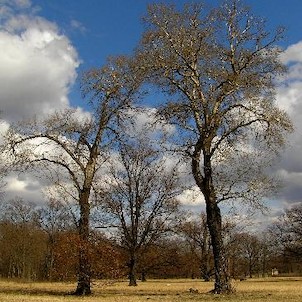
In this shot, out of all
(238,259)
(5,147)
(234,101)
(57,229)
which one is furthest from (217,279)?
(238,259)

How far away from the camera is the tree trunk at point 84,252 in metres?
26.1

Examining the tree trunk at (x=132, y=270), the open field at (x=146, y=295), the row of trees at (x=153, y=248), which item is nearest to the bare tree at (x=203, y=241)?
the row of trees at (x=153, y=248)

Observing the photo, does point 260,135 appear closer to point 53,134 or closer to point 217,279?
point 217,279

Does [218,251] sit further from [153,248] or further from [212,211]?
[153,248]

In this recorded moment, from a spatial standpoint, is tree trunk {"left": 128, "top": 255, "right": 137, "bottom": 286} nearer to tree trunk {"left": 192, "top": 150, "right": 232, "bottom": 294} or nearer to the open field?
the open field

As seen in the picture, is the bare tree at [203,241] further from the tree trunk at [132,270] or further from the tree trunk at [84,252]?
the tree trunk at [84,252]

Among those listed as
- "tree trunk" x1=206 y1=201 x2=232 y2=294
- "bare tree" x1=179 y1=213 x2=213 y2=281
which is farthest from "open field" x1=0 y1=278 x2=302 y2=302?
"bare tree" x1=179 y1=213 x2=213 y2=281

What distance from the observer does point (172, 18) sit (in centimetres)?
2609

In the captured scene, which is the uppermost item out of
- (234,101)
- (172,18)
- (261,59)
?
(172,18)

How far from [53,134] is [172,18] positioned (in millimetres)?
9043

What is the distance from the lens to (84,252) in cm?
2634

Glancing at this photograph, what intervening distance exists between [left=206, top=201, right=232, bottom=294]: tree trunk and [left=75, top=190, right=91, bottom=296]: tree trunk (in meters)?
6.67

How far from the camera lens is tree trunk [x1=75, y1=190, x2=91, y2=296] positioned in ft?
85.7

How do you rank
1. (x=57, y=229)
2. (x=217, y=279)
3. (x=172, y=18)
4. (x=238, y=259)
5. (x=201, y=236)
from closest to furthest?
(x=217, y=279)
(x=172, y=18)
(x=201, y=236)
(x=57, y=229)
(x=238, y=259)
